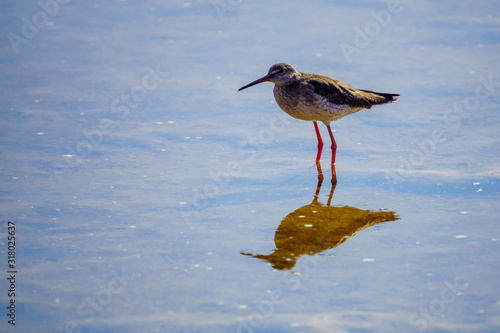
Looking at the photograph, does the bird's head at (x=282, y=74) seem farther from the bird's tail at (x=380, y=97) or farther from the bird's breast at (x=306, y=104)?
the bird's tail at (x=380, y=97)

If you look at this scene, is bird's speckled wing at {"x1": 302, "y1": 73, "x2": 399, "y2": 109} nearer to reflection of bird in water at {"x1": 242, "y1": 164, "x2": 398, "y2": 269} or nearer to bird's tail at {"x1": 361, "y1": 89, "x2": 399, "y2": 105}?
bird's tail at {"x1": 361, "y1": 89, "x2": 399, "y2": 105}

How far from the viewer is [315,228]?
7023 mm

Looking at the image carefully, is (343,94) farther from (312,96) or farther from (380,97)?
(380,97)

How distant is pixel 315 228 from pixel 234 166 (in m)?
1.77

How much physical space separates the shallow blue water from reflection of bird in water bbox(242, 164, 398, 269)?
3.8 inches

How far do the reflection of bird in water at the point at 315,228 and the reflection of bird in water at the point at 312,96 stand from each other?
1.42m

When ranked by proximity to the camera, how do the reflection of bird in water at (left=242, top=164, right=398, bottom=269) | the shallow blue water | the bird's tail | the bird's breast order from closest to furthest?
1. the shallow blue water
2. the reflection of bird in water at (left=242, top=164, right=398, bottom=269)
3. the bird's breast
4. the bird's tail

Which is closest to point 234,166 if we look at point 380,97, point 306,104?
point 306,104

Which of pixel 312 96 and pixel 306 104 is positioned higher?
pixel 312 96

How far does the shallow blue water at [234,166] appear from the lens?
18.7 feet

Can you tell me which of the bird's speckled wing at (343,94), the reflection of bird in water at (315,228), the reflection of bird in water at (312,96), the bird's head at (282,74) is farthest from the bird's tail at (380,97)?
the reflection of bird in water at (315,228)

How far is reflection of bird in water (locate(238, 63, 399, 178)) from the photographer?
8758 mm

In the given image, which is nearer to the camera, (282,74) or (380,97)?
(282,74)

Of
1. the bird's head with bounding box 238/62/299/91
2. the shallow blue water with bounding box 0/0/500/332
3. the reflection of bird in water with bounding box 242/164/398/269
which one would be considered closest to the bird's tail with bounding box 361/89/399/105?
the shallow blue water with bounding box 0/0/500/332
